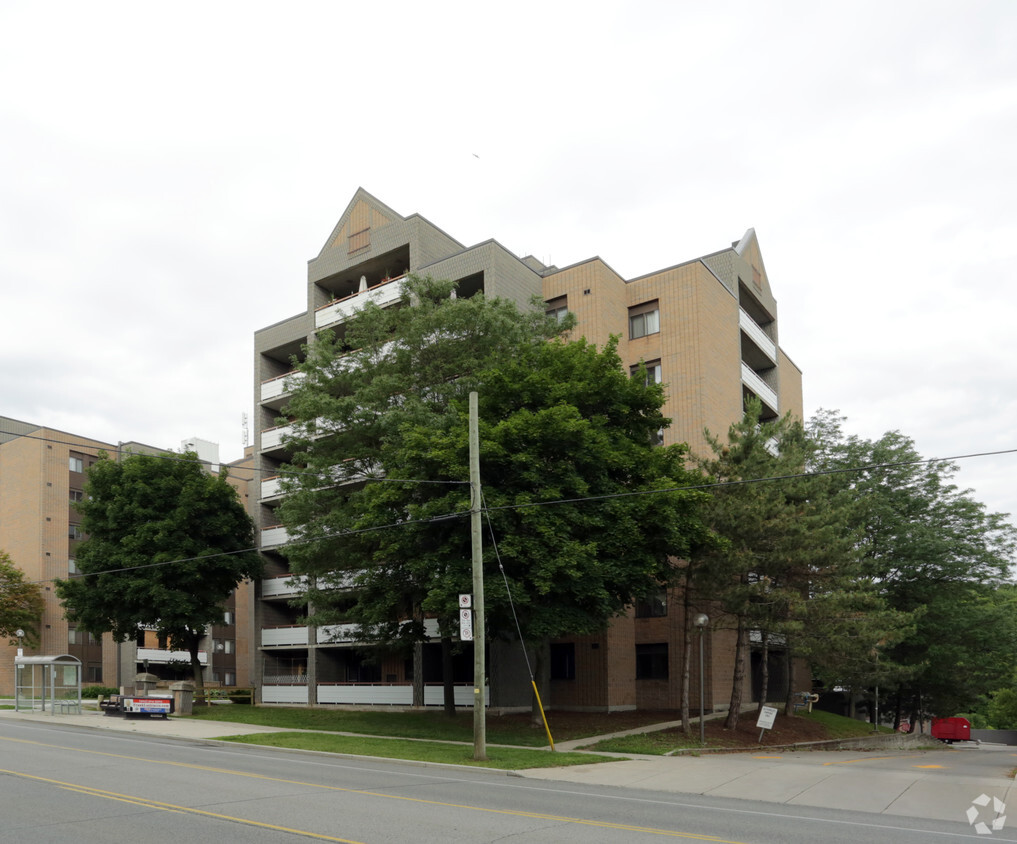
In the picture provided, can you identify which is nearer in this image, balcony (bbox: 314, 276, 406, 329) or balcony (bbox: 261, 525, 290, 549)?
balcony (bbox: 314, 276, 406, 329)

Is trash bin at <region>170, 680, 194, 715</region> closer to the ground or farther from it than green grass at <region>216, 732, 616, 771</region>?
closer to the ground

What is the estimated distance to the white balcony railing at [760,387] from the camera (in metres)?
44.1

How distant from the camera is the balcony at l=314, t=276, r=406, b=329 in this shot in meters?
40.3

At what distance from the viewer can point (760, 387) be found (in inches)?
1818

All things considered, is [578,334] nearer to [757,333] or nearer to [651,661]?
[757,333]

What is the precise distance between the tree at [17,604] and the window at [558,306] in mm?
38472

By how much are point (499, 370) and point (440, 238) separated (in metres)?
18.3

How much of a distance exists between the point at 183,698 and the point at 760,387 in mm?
30468

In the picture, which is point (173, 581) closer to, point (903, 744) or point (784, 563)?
point (784, 563)

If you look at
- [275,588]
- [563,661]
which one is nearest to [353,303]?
[275,588]

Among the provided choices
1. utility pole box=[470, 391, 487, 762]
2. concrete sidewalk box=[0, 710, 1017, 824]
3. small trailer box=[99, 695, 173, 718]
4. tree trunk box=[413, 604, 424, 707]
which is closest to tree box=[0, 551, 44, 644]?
small trailer box=[99, 695, 173, 718]

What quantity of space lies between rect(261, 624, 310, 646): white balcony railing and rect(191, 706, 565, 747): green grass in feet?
17.4

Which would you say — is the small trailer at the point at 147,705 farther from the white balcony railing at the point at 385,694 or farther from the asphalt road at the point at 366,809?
the asphalt road at the point at 366,809

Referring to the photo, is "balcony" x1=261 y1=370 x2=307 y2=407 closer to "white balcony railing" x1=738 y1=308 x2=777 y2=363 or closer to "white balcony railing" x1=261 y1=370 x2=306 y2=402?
"white balcony railing" x1=261 y1=370 x2=306 y2=402
